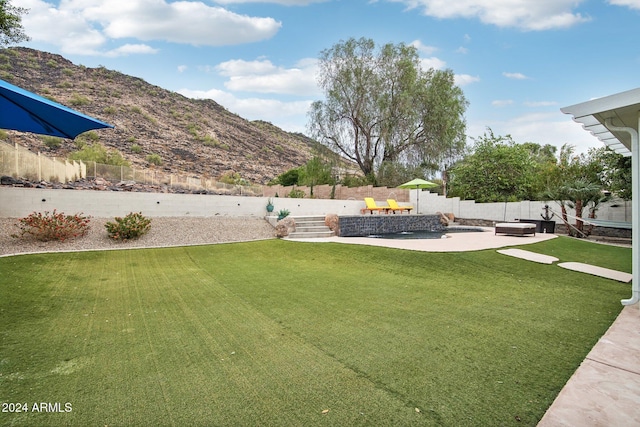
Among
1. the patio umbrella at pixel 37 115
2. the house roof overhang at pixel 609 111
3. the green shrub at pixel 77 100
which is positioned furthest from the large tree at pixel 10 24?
the green shrub at pixel 77 100

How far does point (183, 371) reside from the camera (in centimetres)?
228

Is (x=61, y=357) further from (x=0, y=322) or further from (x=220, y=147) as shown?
(x=220, y=147)

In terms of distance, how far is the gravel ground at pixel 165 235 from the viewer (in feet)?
25.4

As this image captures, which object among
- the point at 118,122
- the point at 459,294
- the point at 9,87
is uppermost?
the point at 118,122

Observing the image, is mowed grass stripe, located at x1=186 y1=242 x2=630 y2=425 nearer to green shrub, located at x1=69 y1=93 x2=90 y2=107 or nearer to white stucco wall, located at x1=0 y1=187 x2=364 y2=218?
white stucco wall, located at x1=0 y1=187 x2=364 y2=218

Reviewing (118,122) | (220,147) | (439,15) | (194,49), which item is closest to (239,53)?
(194,49)

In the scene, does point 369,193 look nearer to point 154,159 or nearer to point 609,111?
point 609,111

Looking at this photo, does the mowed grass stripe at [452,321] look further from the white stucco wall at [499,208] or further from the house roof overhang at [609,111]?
the white stucco wall at [499,208]

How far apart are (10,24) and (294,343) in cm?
1571

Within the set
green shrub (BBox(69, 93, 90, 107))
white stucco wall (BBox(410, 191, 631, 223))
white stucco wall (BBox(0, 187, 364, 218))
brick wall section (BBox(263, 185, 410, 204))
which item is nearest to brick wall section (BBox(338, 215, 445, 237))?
white stucco wall (BBox(410, 191, 631, 223))

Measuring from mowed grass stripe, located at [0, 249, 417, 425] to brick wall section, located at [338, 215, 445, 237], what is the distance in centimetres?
806

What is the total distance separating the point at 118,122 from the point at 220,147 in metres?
10.2

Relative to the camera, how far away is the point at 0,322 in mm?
3205

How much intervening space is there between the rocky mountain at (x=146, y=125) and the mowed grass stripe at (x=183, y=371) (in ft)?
67.9
